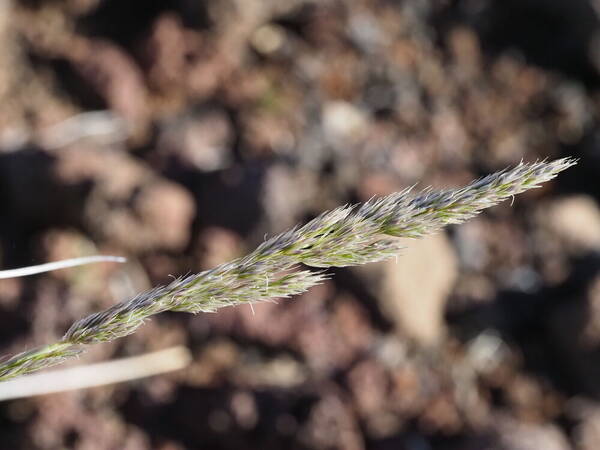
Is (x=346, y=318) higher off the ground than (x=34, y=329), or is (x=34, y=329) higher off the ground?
(x=34, y=329)

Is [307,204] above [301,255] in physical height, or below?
below

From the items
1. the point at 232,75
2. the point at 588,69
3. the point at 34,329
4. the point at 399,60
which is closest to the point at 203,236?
the point at 34,329

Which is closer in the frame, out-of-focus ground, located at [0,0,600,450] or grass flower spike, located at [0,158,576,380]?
grass flower spike, located at [0,158,576,380]

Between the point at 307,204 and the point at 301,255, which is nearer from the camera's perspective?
the point at 301,255

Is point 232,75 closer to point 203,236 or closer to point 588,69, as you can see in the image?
point 203,236

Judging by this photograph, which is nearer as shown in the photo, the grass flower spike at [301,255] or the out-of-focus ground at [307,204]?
the grass flower spike at [301,255]
